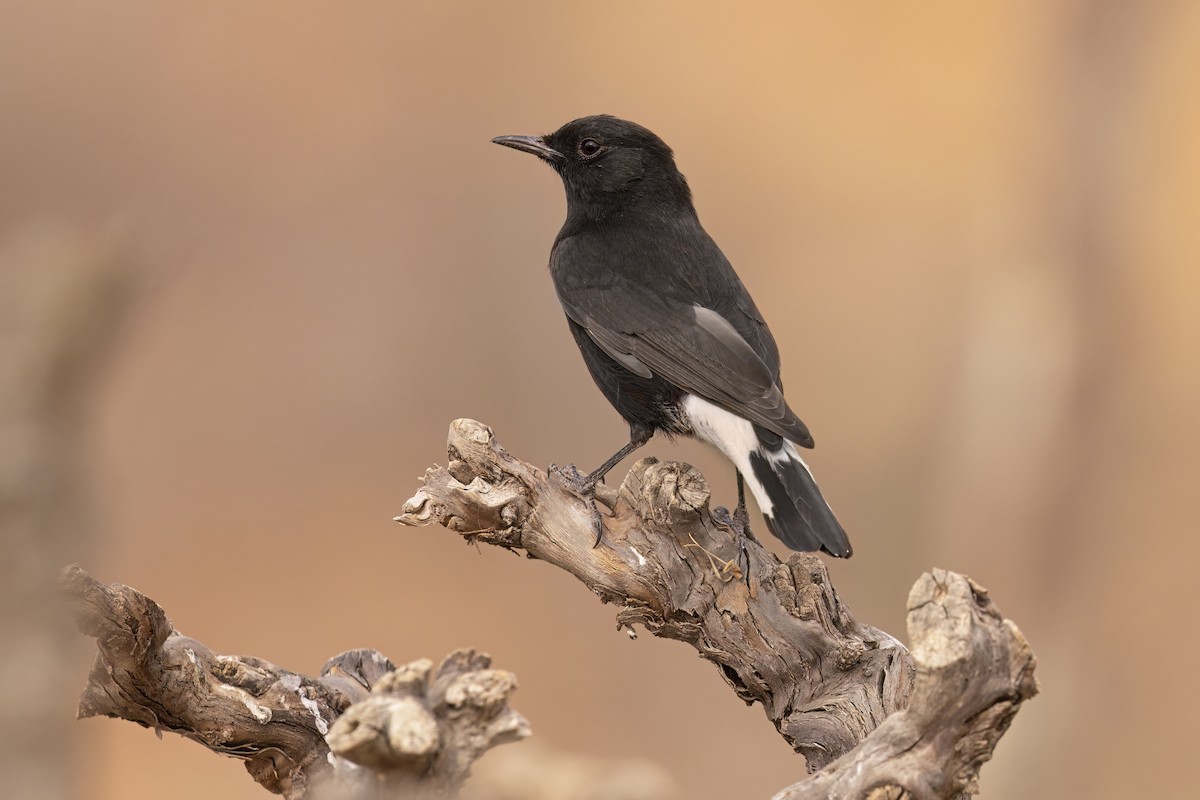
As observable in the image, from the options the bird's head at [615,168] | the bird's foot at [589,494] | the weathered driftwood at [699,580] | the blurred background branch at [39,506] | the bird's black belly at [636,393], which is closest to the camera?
the blurred background branch at [39,506]

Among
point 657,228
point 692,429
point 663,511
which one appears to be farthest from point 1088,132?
point 663,511

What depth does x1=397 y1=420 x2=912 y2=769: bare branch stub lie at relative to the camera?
118 inches

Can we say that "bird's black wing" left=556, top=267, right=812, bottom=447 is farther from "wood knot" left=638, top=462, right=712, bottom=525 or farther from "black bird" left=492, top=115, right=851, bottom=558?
"wood knot" left=638, top=462, right=712, bottom=525

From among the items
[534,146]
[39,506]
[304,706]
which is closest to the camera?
[39,506]

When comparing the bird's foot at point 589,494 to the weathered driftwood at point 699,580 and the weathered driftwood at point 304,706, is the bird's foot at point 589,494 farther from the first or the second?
the weathered driftwood at point 304,706

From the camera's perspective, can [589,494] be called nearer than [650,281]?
Yes

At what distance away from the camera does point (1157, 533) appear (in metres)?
6.77

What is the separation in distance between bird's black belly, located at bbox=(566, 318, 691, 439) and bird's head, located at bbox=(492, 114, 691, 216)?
61 cm

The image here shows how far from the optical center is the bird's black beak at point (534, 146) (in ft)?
14.8

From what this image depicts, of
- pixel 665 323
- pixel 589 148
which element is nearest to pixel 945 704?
pixel 665 323

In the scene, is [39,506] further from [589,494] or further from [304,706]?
[589,494]

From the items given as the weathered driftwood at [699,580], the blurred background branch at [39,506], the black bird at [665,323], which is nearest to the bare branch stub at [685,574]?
the weathered driftwood at [699,580]

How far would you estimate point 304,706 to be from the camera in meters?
2.67

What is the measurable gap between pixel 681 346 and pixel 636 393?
0.28m
